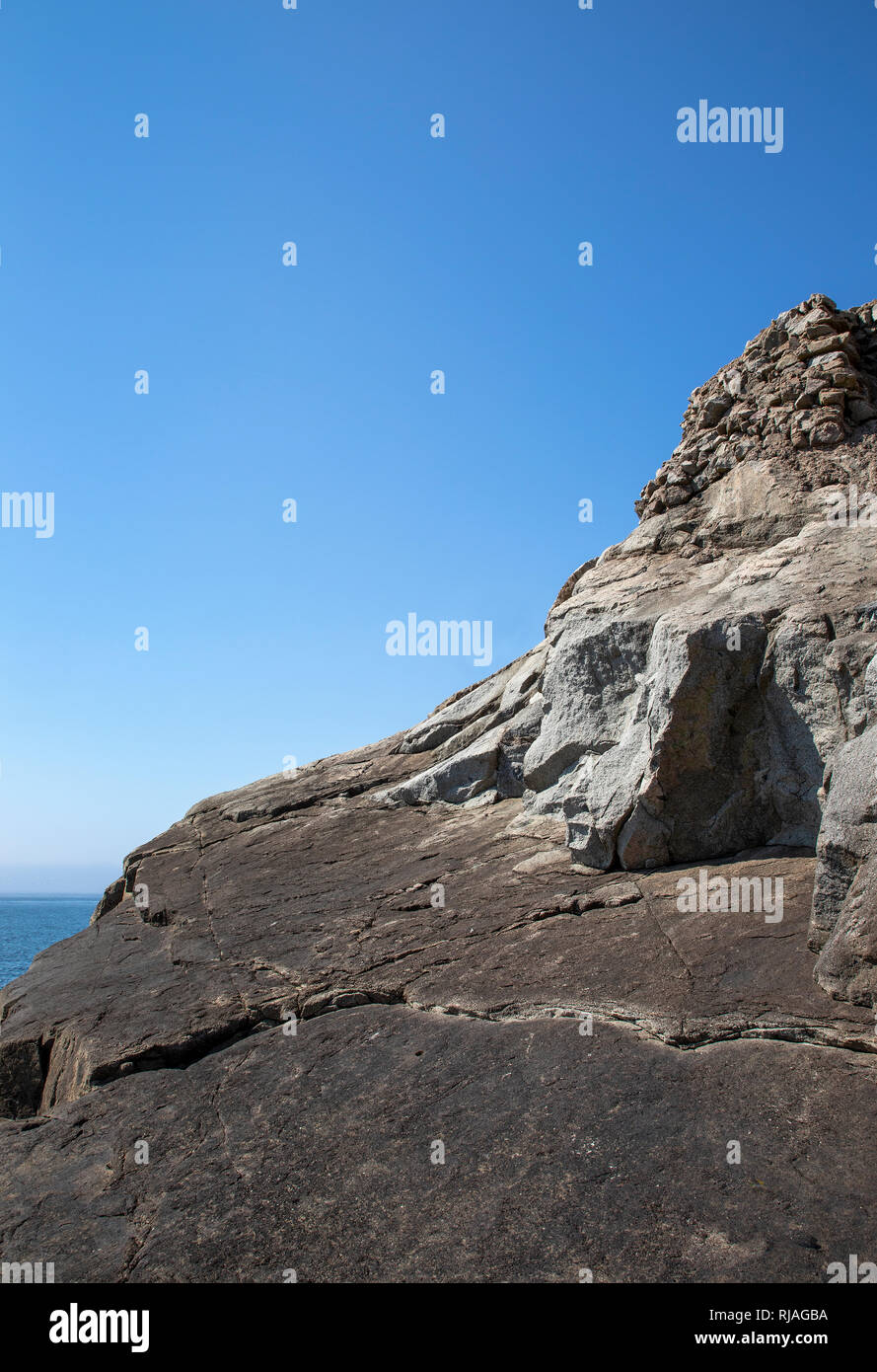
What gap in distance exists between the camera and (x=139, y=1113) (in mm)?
6527

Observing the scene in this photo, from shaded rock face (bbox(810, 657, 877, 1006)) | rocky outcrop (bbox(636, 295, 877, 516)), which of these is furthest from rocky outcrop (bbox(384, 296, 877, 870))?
→ shaded rock face (bbox(810, 657, 877, 1006))

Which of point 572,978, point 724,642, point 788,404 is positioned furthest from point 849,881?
point 788,404

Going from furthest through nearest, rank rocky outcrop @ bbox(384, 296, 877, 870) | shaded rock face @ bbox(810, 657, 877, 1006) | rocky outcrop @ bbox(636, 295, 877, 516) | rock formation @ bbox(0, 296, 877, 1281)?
rocky outcrop @ bbox(636, 295, 877, 516) < rocky outcrop @ bbox(384, 296, 877, 870) < shaded rock face @ bbox(810, 657, 877, 1006) < rock formation @ bbox(0, 296, 877, 1281)

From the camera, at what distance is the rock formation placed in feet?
15.8

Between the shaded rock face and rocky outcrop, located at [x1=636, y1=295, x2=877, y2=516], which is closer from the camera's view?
the shaded rock face

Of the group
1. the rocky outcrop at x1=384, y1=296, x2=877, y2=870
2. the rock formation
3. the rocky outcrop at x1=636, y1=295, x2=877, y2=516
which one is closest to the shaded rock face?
the rock formation

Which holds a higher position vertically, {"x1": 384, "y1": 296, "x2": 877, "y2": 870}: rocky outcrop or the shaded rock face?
{"x1": 384, "y1": 296, "x2": 877, "y2": 870}: rocky outcrop

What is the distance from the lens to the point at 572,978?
23.1 feet

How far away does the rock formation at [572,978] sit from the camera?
15.8ft

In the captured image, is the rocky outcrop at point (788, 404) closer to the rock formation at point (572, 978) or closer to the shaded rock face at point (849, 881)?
the rock formation at point (572, 978)

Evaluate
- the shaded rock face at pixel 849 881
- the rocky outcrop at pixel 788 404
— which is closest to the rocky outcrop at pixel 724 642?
the rocky outcrop at pixel 788 404

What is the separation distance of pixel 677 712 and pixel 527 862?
249cm

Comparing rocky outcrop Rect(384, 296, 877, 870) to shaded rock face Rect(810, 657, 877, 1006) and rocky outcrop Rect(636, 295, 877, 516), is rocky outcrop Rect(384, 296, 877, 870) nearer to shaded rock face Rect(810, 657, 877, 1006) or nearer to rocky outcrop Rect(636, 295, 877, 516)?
rocky outcrop Rect(636, 295, 877, 516)

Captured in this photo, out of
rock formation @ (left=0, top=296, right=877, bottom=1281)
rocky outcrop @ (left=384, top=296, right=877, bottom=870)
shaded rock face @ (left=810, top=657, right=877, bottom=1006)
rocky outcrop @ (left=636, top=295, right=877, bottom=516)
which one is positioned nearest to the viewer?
rock formation @ (left=0, top=296, right=877, bottom=1281)
